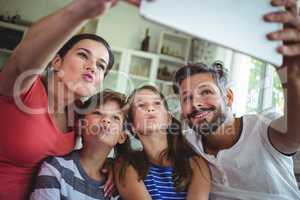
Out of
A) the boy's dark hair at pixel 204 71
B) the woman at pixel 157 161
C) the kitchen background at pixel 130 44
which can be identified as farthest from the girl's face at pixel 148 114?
the kitchen background at pixel 130 44

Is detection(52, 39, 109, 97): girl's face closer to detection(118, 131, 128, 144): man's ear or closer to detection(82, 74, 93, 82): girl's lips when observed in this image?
detection(82, 74, 93, 82): girl's lips

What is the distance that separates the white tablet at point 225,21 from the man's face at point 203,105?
0.41 meters

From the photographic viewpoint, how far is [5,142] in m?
0.80

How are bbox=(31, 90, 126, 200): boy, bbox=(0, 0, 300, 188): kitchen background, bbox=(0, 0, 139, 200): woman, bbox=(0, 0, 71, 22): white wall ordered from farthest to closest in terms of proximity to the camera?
1. bbox=(0, 0, 71, 22): white wall
2. bbox=(0, 0, 300, 188): kitchen background
3. bbox=(31, 90, 126, 200): boy
4. bbox=(0, 0, 139, 200): woman

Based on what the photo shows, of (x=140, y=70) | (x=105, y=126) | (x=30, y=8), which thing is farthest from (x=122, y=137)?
(x=30, y=8)

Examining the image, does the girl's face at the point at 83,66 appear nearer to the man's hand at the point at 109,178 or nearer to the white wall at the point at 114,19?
the man's hand at the point at 109,178

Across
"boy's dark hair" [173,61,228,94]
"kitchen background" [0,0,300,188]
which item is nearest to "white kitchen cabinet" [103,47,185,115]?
"kitchen background" [0,0,300,188]

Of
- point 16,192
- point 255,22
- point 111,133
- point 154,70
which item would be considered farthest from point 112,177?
point 154,70

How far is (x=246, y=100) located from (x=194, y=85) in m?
1.22

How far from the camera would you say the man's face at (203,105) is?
3.21ft

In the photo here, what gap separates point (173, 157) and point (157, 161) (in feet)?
0.18

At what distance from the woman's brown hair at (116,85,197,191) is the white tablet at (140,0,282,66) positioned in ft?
1.61

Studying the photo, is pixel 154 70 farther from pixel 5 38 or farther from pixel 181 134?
pixel 181 134

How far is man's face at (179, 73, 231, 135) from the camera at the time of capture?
3.21ft
